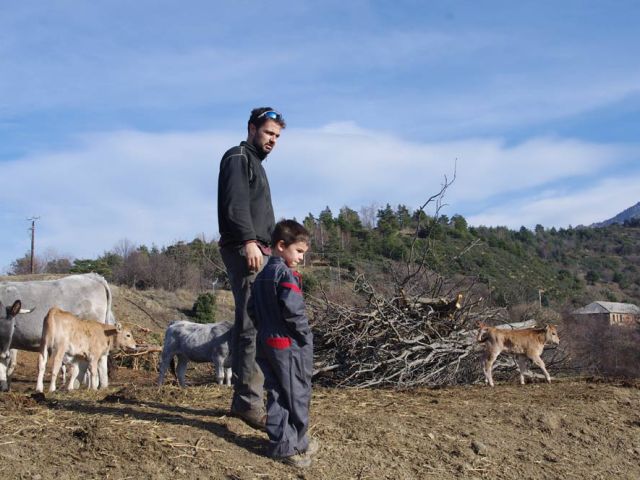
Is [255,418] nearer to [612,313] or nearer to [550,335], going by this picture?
[550,335]

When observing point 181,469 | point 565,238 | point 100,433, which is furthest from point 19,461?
point 565,238

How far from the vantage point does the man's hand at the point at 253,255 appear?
18.2ft

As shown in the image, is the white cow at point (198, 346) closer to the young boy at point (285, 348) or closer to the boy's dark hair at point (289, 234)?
the young boy at point (285, 348)

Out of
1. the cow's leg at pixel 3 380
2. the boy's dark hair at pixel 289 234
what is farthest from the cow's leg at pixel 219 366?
the boy's dark hair at pixel 289 234

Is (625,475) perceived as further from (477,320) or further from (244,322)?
(477,320)

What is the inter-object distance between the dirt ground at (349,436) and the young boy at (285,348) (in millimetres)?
211

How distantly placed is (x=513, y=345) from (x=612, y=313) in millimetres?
49272

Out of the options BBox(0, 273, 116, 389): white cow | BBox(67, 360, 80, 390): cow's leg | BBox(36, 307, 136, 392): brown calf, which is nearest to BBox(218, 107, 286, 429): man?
BBox(36, 307, 136, 392): brown calf

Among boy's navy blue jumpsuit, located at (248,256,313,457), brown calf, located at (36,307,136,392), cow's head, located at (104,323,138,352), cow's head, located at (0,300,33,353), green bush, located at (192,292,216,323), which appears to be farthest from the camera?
green bush, located at (192,292,216,323)

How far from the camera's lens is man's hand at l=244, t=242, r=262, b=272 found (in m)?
5.54

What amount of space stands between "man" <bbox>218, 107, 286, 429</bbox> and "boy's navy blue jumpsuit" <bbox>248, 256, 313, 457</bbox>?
45 centimetres

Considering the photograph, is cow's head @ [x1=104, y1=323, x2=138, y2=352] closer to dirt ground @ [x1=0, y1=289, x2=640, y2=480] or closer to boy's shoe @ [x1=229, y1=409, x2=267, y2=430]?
dirt ground @ [x1=0, y1=289, x2=640, y2=480]

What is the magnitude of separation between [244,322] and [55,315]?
210 inches

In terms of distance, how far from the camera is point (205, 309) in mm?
36969
